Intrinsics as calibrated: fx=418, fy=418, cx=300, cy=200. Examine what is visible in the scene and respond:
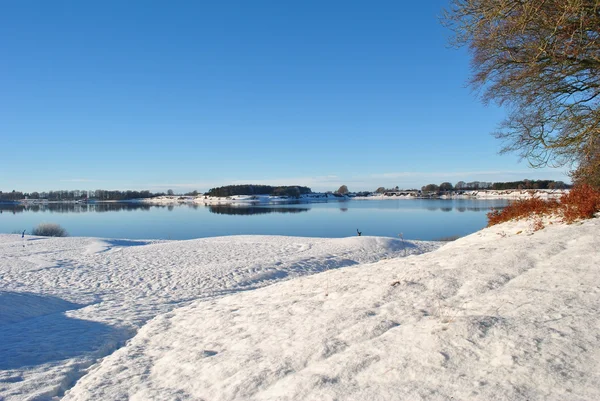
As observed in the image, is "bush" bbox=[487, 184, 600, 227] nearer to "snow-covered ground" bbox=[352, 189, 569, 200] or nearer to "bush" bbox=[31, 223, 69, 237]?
"snow-covered ground" bbox=[352, 189, 569, 200]

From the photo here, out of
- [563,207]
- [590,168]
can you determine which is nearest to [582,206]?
[563,207]

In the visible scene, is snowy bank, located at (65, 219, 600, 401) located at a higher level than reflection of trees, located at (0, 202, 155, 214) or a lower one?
lower

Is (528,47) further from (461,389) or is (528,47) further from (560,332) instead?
(461,389)

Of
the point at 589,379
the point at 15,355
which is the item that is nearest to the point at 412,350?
the point at 589,379

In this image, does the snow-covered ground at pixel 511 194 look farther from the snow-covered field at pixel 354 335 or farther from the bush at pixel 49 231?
the bush at pixel 49 231

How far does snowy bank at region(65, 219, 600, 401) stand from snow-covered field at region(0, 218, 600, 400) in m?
0.02

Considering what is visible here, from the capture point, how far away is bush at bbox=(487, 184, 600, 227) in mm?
9984

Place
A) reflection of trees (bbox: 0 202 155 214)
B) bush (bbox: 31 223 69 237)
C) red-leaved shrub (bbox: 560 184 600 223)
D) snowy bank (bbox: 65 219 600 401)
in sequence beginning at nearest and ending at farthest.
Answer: snowy bank (bbox: 65 219 600 401) < red-leaved shrub (bbox: 560 184 600 223) < bush (bbox: 31 223 69 237) < reflection of trees (bbox: 0 202 155 214)

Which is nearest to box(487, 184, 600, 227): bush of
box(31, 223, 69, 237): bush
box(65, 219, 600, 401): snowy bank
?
box(65, 219, 600, 401): snowy bank

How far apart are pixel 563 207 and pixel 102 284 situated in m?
14.0

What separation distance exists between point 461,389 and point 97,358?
18.2 ft

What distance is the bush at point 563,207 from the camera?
998 centimetres

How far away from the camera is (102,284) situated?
13.7 meters

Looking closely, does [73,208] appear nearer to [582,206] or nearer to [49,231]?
[49,231]
